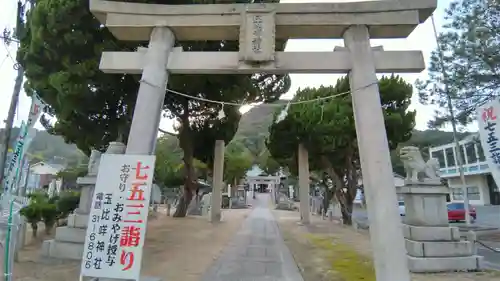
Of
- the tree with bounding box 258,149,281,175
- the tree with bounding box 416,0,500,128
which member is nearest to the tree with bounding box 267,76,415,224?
the tree with bounding box 416,0,500,128

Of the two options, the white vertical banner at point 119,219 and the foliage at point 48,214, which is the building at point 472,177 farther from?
the white vertical banner at point 119,219

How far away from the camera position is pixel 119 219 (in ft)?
14.0

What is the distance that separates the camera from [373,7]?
521 centimetres

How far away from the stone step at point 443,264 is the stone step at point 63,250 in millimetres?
6746

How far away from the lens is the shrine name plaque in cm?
502

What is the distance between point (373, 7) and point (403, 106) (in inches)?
410

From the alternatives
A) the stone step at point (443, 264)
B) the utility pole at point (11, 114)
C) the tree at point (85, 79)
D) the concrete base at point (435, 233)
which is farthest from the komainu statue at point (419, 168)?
the utility pole at point (11, 114)

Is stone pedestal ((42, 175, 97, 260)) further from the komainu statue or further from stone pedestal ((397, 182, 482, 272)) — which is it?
the komainu statue

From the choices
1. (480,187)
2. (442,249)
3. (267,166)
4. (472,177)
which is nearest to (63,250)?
(442,249)

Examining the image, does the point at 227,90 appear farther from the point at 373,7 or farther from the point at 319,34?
the point at 373,7

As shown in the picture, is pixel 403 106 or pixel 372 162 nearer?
pixel 372 162

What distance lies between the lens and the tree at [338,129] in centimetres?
1431

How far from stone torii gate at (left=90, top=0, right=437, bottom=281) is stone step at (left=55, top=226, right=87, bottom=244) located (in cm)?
365

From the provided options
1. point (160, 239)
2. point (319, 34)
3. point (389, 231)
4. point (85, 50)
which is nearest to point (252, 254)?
point (160, 239)
